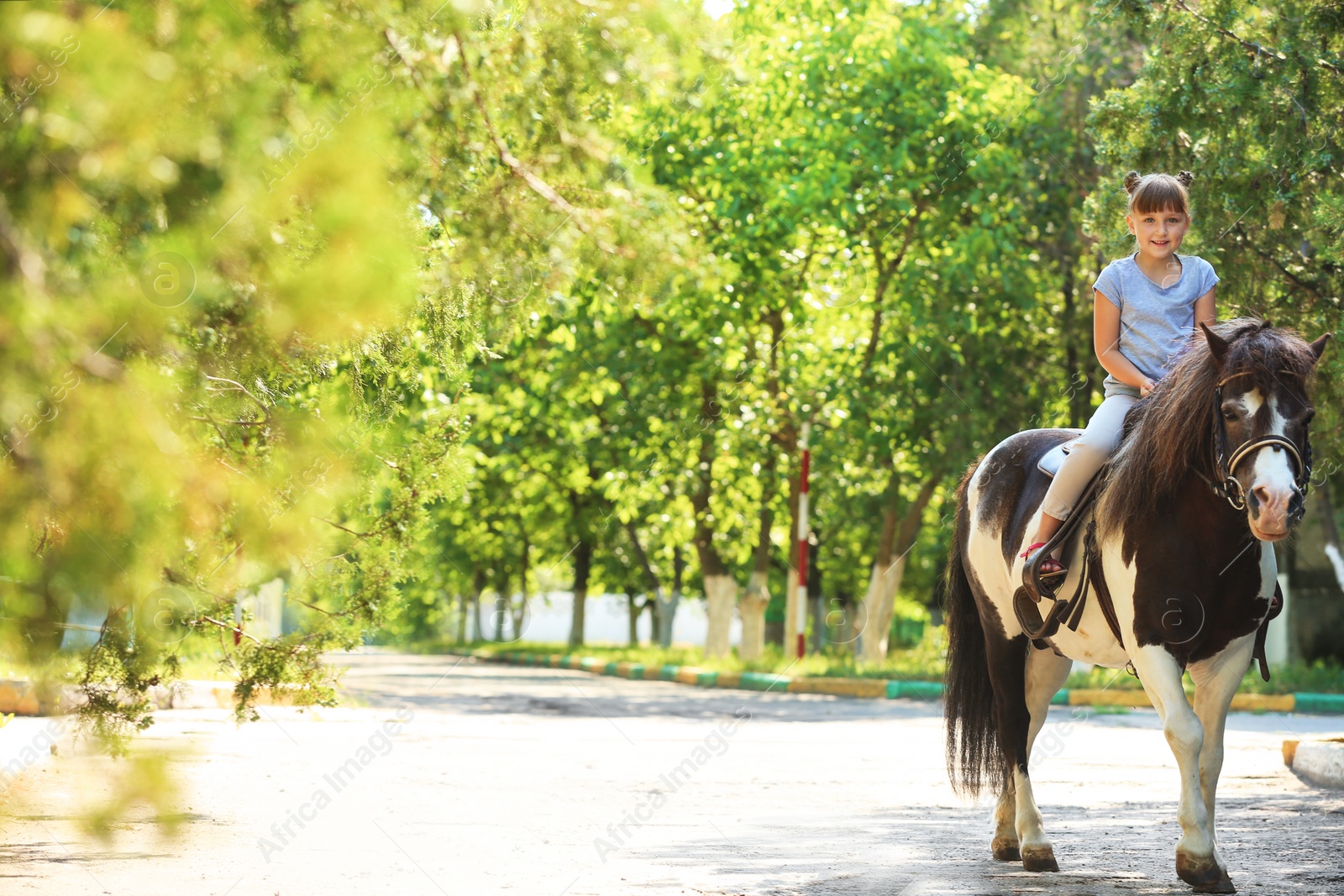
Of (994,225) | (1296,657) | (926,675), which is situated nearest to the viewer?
(926,675)

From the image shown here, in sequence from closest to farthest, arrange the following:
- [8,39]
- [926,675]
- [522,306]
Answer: [8,39] → [522,306] → [926,675]

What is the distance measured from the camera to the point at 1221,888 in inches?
181

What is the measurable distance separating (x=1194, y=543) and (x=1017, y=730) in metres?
1.48

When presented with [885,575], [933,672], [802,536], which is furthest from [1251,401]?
[885,575]

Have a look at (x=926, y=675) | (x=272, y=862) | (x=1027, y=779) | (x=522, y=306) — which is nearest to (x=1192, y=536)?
(x=1027, y=779)

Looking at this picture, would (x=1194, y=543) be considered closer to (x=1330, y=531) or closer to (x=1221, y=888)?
(x=1221, y=888)

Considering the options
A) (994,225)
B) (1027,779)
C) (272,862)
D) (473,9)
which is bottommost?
(272,862)

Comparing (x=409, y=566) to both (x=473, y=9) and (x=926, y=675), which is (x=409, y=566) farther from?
(x=926, y=675)

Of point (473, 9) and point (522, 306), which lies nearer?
point (473, 9)

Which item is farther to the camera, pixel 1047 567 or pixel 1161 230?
pixel 1161 230

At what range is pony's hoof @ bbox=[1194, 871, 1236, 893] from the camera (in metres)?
4.58

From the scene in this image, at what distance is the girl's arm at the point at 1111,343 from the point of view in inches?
219

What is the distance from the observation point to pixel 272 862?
543 cm

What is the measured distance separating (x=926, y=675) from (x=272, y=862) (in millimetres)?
14227
